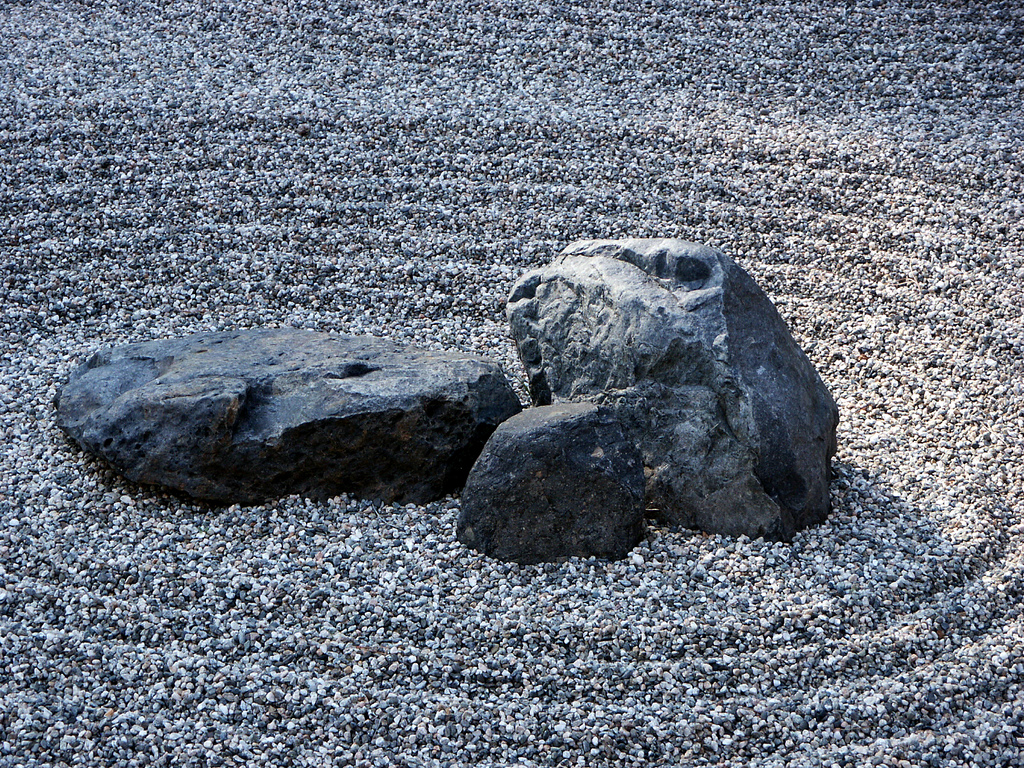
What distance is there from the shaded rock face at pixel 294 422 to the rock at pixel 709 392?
2.07 feet

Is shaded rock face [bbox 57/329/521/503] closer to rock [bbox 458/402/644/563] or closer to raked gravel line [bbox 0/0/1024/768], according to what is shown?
raked gravel line [bbox 0/0/1024/768]

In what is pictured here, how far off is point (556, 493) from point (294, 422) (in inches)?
48.6

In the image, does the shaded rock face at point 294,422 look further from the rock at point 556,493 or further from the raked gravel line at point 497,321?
the rock at point 556,493

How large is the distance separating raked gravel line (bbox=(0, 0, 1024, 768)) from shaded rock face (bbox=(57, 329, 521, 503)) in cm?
16

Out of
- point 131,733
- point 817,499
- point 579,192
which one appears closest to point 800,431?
point 817,499

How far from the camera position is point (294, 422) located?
432 cm

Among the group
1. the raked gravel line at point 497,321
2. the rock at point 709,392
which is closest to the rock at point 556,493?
the raked gravel line at point 497,321

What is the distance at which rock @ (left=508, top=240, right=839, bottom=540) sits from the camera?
4.27 m

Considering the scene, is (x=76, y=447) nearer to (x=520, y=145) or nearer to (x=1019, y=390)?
(x=520, y=145)

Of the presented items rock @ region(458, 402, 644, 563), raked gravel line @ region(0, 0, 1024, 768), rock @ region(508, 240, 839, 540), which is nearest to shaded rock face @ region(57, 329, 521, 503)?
raked gravel line @ region(0, 0, 1024, 768)

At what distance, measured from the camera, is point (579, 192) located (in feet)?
24.1

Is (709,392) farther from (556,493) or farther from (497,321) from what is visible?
(497,321)

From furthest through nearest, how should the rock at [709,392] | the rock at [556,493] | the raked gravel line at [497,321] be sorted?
the rock at [709,392]
the rock at [556,493]
the raked gravel line at [497,321]

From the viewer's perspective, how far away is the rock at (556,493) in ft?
13.4
